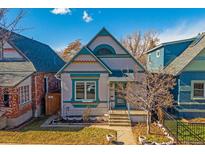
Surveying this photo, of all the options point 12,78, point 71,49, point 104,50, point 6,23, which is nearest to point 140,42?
point 104,50

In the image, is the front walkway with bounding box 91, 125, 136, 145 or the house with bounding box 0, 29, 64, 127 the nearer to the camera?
the front walkway with bounding box 91, 125, 136, 145

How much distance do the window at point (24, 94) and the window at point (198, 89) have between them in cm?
1182

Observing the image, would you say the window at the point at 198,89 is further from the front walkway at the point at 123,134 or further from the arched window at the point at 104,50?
the arched window at the point at 104,50

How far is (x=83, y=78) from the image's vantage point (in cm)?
1473

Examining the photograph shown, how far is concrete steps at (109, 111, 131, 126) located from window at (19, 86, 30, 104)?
6087 millimetres

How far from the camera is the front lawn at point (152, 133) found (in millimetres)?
9898

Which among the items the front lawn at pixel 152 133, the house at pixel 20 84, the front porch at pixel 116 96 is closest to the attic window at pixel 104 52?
the front porch at pixel 116 96

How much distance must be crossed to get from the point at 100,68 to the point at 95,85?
127 centimetres

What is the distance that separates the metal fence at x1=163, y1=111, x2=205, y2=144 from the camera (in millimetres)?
9586

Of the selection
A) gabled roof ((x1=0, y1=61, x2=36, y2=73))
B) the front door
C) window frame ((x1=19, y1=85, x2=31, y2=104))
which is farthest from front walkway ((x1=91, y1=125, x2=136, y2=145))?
gabled roof ((x1=0, y1=61, x2=36, y2=73))

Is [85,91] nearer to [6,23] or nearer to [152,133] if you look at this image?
[152,133]

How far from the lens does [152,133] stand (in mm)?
11008

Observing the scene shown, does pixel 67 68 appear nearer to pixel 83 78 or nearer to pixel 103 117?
pixel 83 78

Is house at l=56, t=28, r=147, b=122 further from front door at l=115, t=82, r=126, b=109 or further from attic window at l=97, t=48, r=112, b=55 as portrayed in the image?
attic window at l=97, t=48, r=112, b=55
